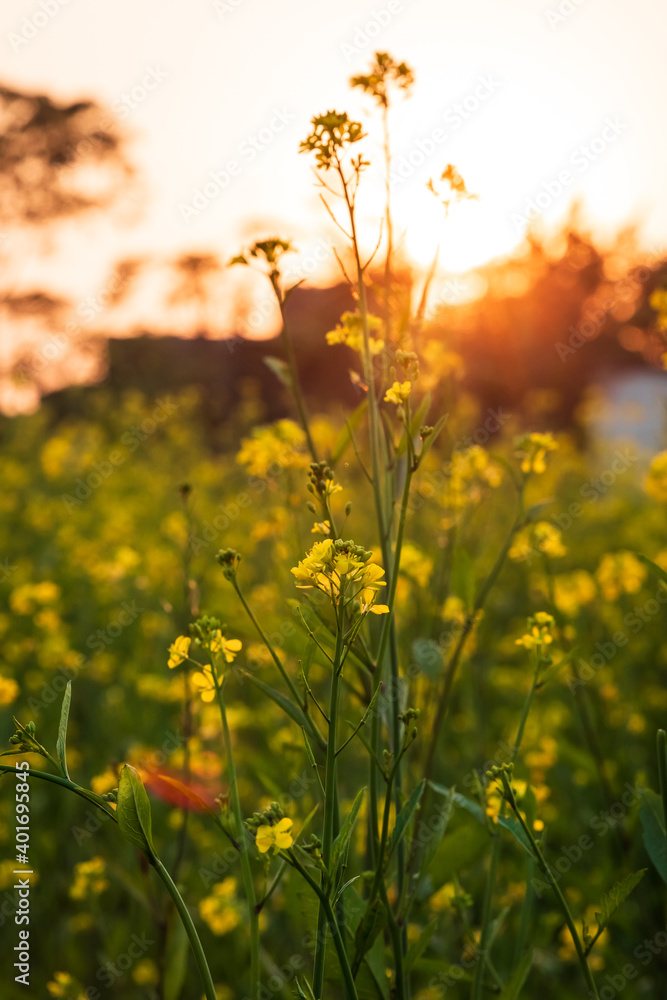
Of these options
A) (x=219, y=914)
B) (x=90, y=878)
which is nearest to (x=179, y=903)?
(x=90, y=878)

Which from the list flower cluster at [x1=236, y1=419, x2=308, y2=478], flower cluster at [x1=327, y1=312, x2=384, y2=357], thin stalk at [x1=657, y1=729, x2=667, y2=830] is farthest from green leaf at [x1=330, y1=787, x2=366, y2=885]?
flower cluster at [x1=236, y1=419, x2=308, y2=478]

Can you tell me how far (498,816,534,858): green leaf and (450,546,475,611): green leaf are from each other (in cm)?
45

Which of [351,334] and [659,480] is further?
[659,480]

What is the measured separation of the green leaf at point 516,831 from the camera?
2.76ft

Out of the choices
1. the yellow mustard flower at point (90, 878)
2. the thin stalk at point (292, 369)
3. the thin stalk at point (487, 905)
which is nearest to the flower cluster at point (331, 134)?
the thin stalk at point (292, 369)

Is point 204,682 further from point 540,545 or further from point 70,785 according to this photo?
point 540,545

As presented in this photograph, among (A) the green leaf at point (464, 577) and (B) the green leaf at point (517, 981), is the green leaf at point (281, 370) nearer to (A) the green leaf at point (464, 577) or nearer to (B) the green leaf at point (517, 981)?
Answer: (A) the green leaf at point (464, 577)

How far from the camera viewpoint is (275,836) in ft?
2.28

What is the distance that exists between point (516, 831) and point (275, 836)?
0.32 meters

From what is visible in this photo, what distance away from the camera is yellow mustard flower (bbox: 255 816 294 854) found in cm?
68

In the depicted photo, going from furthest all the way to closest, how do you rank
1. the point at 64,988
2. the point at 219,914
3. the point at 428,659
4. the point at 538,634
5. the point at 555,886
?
the point at 219,914, the point at 64,988, the point at 428,659, the point at 538,634, the point at 555,886

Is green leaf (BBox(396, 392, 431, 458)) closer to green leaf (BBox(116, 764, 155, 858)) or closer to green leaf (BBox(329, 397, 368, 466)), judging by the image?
green leaf (BBox(329, 397, 368, 466))

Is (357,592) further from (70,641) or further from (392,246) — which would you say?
(70,641)

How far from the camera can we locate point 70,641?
3373mm
